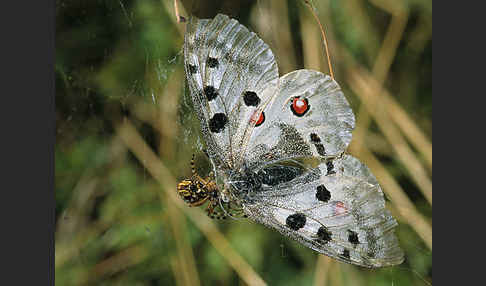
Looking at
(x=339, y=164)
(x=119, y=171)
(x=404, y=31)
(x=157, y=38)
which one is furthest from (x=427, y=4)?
(x=119, y=171)

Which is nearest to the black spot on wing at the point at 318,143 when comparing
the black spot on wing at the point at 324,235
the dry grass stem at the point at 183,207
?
the black spot on wing at the point at 324,235

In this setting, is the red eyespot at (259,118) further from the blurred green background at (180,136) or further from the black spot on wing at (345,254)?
the black spot on wing at (345,254)

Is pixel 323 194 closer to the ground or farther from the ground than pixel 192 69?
closer to the ground

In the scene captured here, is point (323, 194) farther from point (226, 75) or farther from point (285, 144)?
point (226, 75)

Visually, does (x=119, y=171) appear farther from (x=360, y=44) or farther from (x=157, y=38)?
(x=360, y=44)

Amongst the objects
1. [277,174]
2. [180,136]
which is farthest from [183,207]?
[277,174]

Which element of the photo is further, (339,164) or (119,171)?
(119,171)

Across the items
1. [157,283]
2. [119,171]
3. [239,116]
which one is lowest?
[157,283]
